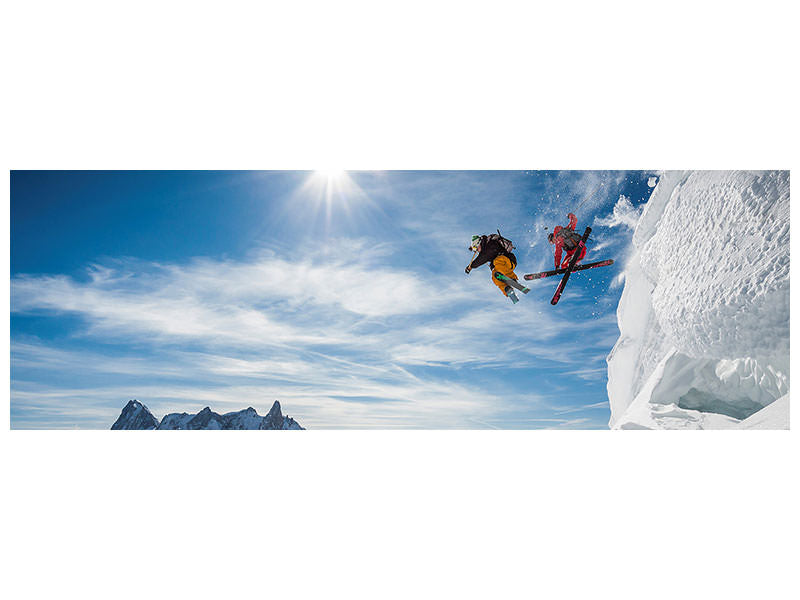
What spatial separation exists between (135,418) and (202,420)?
59 centimetres

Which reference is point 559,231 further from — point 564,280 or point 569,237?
point 564,280

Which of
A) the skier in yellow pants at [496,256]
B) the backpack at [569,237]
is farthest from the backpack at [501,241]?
the backpack at [569,237]

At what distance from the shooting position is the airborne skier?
12.7 feet

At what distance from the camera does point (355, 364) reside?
12.8ft

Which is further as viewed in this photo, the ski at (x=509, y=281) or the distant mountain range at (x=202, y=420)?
the ski at (x=509, y=281)

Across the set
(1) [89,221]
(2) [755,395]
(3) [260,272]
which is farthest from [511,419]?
(1) [89,221]

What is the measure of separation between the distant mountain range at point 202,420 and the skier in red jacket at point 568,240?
9.04ft

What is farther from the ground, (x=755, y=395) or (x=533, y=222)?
(x=533, y=222)

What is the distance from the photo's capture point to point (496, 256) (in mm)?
3879

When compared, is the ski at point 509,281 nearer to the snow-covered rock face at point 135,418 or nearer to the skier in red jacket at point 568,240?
the skier in red jacket at point 568,240

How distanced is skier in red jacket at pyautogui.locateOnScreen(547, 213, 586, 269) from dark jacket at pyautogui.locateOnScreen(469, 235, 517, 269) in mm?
385

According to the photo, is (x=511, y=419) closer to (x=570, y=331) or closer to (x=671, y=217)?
(x=570, y=331)

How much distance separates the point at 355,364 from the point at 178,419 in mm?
1563

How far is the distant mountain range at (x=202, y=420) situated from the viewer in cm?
369
